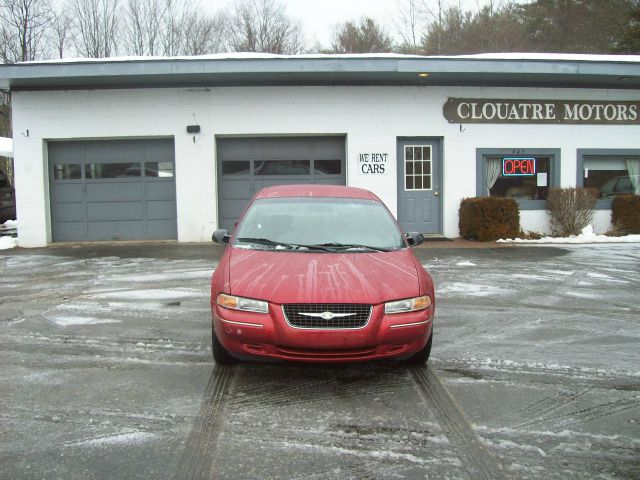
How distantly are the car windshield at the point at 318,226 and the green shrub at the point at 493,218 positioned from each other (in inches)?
311

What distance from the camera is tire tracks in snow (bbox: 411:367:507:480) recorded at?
278 cm

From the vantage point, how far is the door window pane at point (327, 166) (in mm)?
13466

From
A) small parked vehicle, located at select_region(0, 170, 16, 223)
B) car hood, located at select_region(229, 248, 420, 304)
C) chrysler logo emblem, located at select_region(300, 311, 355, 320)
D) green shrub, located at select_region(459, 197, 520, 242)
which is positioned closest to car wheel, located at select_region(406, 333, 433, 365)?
car hood, located at select_region(229, 248, 420, 304)

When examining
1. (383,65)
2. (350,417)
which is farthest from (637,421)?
(383,65)

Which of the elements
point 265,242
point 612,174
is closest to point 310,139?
point 612,174

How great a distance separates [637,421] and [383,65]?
999 cm

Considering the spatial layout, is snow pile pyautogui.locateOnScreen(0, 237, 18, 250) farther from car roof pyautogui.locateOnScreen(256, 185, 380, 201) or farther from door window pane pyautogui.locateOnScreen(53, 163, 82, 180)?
car roof pyautogui.locateOnScreen(256, 185, 380, 201)

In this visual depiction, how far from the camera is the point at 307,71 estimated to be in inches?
472

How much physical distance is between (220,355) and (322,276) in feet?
3.64

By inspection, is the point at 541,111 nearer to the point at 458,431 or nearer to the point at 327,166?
the point at 327,166

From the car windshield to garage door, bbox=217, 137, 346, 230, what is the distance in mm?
8060

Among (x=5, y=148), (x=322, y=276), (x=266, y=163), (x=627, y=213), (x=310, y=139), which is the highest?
(x=5, y=148)

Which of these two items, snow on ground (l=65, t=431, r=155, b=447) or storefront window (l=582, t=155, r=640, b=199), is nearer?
snow on ground (l=65, t=431, r=155, b=447)

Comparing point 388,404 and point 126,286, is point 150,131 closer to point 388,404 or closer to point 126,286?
point 126,286
